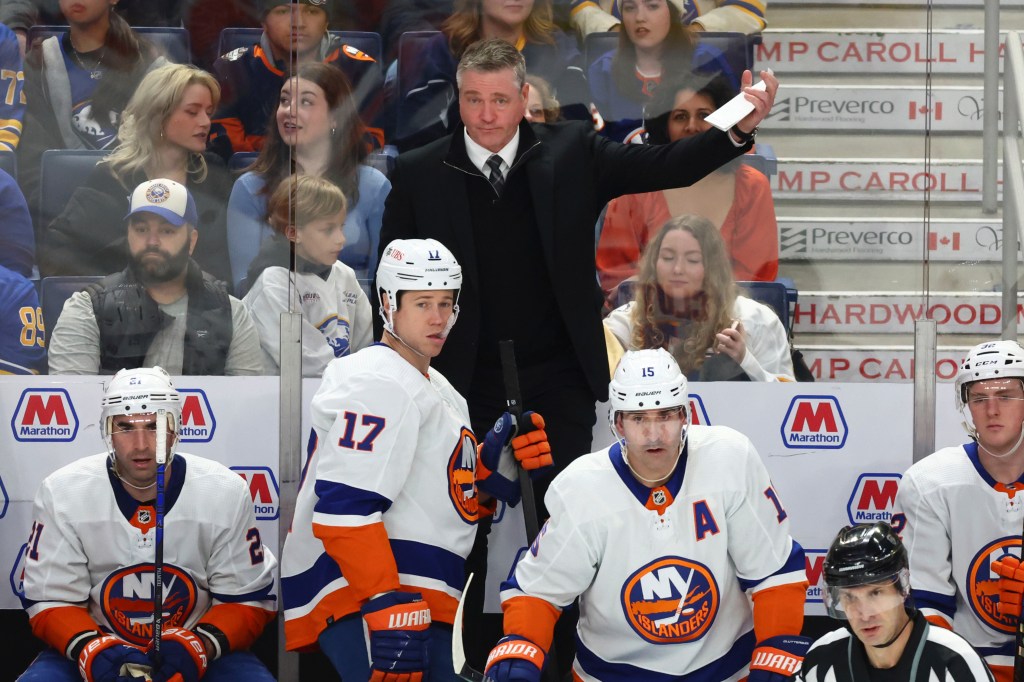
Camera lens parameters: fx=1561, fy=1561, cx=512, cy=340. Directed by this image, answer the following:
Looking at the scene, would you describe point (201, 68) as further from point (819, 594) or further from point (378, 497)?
point (819, 594)

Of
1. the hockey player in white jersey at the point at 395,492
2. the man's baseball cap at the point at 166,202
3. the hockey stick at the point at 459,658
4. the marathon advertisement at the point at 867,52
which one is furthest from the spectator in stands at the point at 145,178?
the marathon advertisement at the point at 867,52

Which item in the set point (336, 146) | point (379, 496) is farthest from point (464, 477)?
point (336, 146)

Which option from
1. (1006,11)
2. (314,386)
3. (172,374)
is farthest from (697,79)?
(172,374)

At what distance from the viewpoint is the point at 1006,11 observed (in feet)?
12.9

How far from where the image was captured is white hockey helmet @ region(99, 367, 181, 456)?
11.5 ft

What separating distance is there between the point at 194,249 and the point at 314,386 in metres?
0.45

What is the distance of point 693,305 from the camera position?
3.88 meters

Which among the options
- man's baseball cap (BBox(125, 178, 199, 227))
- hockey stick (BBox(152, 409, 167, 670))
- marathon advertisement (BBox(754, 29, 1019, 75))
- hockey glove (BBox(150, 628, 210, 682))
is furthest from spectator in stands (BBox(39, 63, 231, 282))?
marathon advertisement (BBox(754, 29, 1019, 75))

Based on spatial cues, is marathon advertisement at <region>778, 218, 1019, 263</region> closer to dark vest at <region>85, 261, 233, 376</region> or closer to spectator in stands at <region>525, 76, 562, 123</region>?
spectator in stands at <region>525, 76, 562, 123</region>

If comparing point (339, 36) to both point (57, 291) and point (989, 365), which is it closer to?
point (57, 291)

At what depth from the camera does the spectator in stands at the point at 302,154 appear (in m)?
3.86

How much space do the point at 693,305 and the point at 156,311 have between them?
1.33 metres

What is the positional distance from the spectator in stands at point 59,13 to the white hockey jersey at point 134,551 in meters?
1.13

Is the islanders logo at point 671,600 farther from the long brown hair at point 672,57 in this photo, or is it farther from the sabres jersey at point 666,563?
the long brown hair at point 672,57
